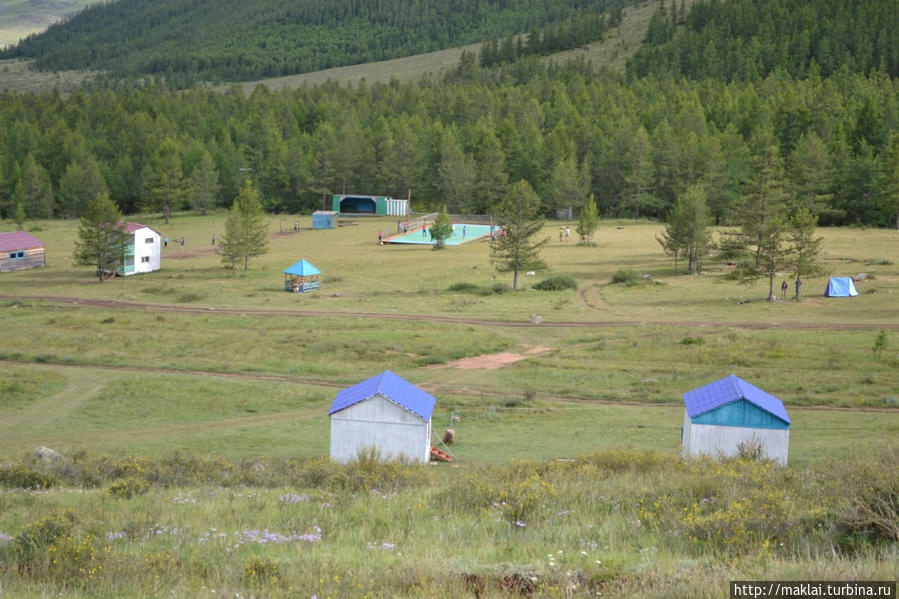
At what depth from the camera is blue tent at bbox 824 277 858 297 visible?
4859cm

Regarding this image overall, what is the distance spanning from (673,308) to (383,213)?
66.3 m

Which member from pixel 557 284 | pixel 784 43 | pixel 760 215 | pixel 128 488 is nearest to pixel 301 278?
pixel 557 284

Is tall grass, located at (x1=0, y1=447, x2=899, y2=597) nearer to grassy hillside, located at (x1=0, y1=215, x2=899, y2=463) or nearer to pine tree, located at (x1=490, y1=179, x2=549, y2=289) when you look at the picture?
grassy hillside, located at (x1=0, y1=215, x2=899, y2=463)

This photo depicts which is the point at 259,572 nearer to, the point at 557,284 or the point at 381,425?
the point at 381,425

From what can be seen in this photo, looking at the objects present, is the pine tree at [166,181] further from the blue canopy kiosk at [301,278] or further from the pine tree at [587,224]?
the pine tree at [587,224]

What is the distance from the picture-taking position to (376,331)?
42.8 metres

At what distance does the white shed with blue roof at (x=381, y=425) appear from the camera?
72.7 feet

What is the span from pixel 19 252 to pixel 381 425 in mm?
56005

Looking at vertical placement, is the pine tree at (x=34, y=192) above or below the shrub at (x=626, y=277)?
above

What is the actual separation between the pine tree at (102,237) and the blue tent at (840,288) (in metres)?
49.3

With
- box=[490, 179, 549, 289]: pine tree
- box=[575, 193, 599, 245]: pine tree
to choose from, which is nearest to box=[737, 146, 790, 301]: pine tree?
box=[490, 179, 549, 289]: pine tree

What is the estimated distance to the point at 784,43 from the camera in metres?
166

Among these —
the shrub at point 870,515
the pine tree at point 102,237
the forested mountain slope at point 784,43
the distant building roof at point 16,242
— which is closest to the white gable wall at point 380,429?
the shrub at point 870,515

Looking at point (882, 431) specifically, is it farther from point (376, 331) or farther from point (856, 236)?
point (856, 236)
